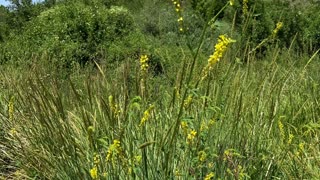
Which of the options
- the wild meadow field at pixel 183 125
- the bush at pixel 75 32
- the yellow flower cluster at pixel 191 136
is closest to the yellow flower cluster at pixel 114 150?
the wild meadow field at pixel 183 125

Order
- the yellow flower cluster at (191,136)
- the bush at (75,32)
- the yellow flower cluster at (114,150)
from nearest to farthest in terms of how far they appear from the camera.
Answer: the yellow flower cluster at (114,150) → the yellow flower cluster at (191,136) → the bush at (75,32)

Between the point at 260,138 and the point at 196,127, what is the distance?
1.76 ft

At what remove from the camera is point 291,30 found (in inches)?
480

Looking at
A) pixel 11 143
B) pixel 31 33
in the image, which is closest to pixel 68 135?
pixel 11 143

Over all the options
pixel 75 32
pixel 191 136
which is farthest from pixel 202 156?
pixel 75 32

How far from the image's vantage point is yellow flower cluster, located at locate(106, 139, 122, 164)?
2339 millimetres

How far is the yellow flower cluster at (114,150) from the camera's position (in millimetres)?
2339

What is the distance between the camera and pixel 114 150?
253cm

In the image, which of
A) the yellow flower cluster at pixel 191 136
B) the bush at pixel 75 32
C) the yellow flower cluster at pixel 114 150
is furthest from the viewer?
the bush at pixel 75 32

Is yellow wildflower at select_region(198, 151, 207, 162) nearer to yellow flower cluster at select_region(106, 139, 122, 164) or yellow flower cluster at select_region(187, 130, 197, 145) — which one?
yellow flower cluster at select_region(187, 130, 197, 145)

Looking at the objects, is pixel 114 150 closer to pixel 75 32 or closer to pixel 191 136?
pixel 191 136

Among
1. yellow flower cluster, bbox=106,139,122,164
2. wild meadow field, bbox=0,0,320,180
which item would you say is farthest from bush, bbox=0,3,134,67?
yellow flower cluster, bbox=106,139,122,164

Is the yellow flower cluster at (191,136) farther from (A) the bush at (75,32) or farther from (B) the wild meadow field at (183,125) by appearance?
(A) the bush at (75,32)

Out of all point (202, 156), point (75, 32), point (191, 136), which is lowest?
point (75, 32)
